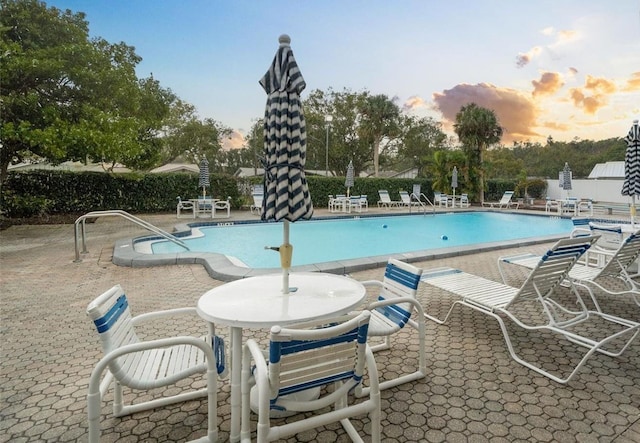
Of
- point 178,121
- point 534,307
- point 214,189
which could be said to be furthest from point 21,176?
point 178,121

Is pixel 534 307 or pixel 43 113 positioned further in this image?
pixel 43 113

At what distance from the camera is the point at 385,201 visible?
61.5ft

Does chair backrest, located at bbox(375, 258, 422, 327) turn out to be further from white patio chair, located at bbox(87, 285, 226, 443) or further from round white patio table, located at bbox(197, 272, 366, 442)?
white patio chair, located at bbox(87, 285, 226, 443)

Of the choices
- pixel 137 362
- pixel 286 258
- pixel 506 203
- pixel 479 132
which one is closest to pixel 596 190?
pixel 506 203

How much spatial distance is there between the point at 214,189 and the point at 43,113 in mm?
7503

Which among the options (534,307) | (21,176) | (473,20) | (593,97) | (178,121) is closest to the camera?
(534,307)

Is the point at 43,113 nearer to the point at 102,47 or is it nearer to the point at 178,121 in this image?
the point at 102,47

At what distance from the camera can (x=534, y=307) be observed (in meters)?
4.12

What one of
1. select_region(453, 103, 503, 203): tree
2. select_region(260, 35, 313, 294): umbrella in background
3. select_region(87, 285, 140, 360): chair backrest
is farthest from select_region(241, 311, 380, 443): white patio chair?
select_region(453, 103, 503, 203): tree

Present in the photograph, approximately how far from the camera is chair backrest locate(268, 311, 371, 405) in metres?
1.53

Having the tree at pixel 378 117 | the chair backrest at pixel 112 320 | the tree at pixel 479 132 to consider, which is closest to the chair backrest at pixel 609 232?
the chair backrest at pixel 112 320

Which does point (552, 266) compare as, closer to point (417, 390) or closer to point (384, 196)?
point (417, 390)

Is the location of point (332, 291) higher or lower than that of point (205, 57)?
lower

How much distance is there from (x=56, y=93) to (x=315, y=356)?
13.0 metres
